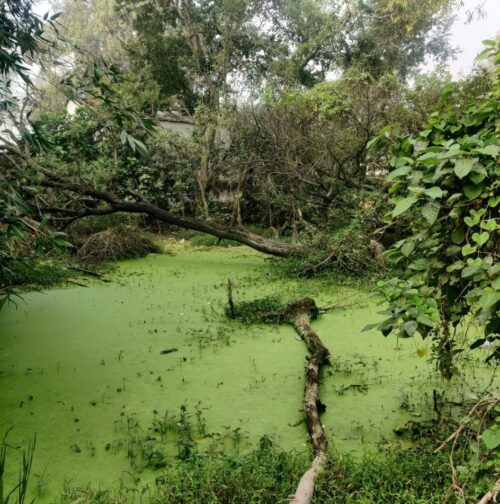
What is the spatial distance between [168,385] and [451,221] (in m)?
2.05

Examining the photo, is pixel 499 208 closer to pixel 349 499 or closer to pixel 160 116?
pixel 349 499

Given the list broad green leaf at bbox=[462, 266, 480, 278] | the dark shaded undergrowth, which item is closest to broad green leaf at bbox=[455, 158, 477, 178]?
broad green leaf at bbox=[462, 266, 480, 278]

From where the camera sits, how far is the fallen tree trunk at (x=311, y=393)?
175 centimetres

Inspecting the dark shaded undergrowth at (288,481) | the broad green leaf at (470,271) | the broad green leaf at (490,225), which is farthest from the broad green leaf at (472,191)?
the dark shaded undergrowth at (288,481)

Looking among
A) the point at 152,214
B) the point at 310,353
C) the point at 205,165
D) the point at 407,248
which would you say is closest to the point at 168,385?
the point at 310,353

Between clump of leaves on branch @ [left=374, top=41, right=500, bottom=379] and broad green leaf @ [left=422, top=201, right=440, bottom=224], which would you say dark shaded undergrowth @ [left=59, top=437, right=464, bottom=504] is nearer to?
clump of leaves on branch @ [left=374, top=41, right=500, bottom=379]

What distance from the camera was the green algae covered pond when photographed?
2244mm

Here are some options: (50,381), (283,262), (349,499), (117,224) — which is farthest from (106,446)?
(117,224)

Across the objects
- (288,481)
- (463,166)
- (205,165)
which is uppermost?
(205,165)

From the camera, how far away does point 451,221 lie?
1.53 m

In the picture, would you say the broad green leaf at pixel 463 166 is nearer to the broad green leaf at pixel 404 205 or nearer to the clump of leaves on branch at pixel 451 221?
the clump of leaves on branch at pixel 451 221

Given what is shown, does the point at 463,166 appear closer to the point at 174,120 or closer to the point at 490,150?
the point at 490,150

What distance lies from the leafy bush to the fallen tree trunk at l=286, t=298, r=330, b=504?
3.95 metres

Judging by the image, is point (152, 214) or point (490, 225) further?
point (152, 214)
